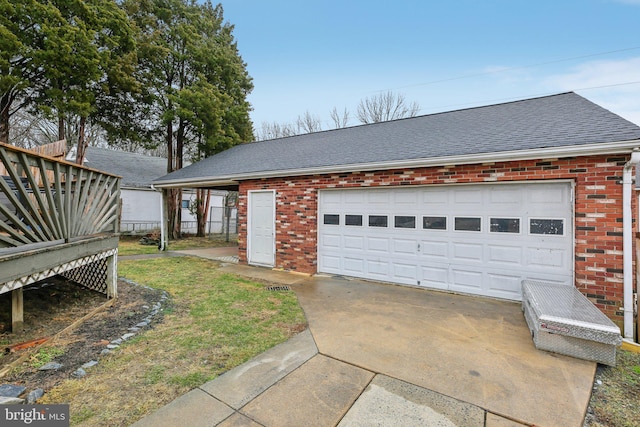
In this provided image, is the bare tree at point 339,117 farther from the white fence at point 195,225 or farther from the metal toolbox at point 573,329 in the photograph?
the metal toolbox at point 573,329

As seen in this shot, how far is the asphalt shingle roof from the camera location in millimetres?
17344

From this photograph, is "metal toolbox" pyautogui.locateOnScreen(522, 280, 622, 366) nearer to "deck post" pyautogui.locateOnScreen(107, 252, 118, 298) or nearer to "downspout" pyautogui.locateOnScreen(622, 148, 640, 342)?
"downspout" pyautogui.locateOnScreen(622, 148, 640, 342)

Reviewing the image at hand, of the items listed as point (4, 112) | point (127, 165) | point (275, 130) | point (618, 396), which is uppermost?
point (275, 130)

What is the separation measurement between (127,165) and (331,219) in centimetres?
1777

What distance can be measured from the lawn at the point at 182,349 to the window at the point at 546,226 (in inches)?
169

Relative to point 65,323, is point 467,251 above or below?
above

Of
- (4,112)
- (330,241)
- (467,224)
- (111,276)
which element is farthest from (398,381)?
(4,112)

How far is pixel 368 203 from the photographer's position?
6.91m

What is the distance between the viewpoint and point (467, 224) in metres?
5.71

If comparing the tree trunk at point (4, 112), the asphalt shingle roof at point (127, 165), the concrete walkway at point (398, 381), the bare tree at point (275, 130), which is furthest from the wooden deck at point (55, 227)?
the bare tree at point (275, 130)

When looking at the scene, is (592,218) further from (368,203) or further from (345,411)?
(345,411)

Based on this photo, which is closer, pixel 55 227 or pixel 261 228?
pixel 55 227

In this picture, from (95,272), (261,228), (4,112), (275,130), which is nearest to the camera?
(95,272)

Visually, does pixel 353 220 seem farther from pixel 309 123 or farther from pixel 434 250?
pixel 309 123
